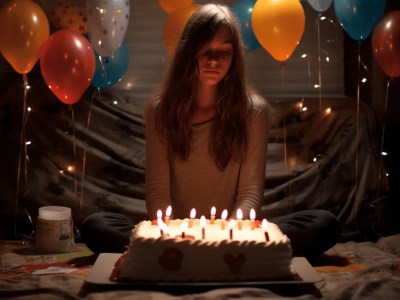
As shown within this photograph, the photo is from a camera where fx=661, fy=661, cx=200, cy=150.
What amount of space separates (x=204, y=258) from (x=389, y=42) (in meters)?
1.62

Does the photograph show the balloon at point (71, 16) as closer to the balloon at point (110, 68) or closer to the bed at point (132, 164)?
the balloon at point (110, 68)

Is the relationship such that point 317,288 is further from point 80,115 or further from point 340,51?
point 340,51

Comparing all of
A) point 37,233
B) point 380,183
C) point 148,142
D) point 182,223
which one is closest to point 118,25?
point 148,142

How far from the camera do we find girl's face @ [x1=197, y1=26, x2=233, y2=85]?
2.48 metres

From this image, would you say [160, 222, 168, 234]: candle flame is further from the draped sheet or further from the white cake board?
the draped sheet

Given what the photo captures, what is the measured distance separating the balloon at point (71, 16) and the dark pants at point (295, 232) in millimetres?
1118

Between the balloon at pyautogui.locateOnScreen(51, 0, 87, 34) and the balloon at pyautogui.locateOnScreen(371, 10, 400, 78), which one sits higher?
the balloon at pyautogui.locateOnScreen(51, 0, 87, 34)

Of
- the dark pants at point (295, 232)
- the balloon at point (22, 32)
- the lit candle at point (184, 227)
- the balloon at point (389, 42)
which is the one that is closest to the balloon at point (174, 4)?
the balloon at point (22, 32)

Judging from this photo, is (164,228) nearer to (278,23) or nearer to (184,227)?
(184,227)

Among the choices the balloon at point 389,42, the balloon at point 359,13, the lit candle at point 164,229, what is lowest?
the lit candle at point 164,229

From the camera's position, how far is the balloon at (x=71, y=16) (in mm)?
3311

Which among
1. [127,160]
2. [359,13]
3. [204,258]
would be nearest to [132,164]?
[127,160]

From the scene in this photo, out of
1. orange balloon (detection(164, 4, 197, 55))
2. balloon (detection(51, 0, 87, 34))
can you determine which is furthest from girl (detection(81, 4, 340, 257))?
balloon (detection(51, 0, 87, 34))

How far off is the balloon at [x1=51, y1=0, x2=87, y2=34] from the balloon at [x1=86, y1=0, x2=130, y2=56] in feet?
Answer: 0.82
